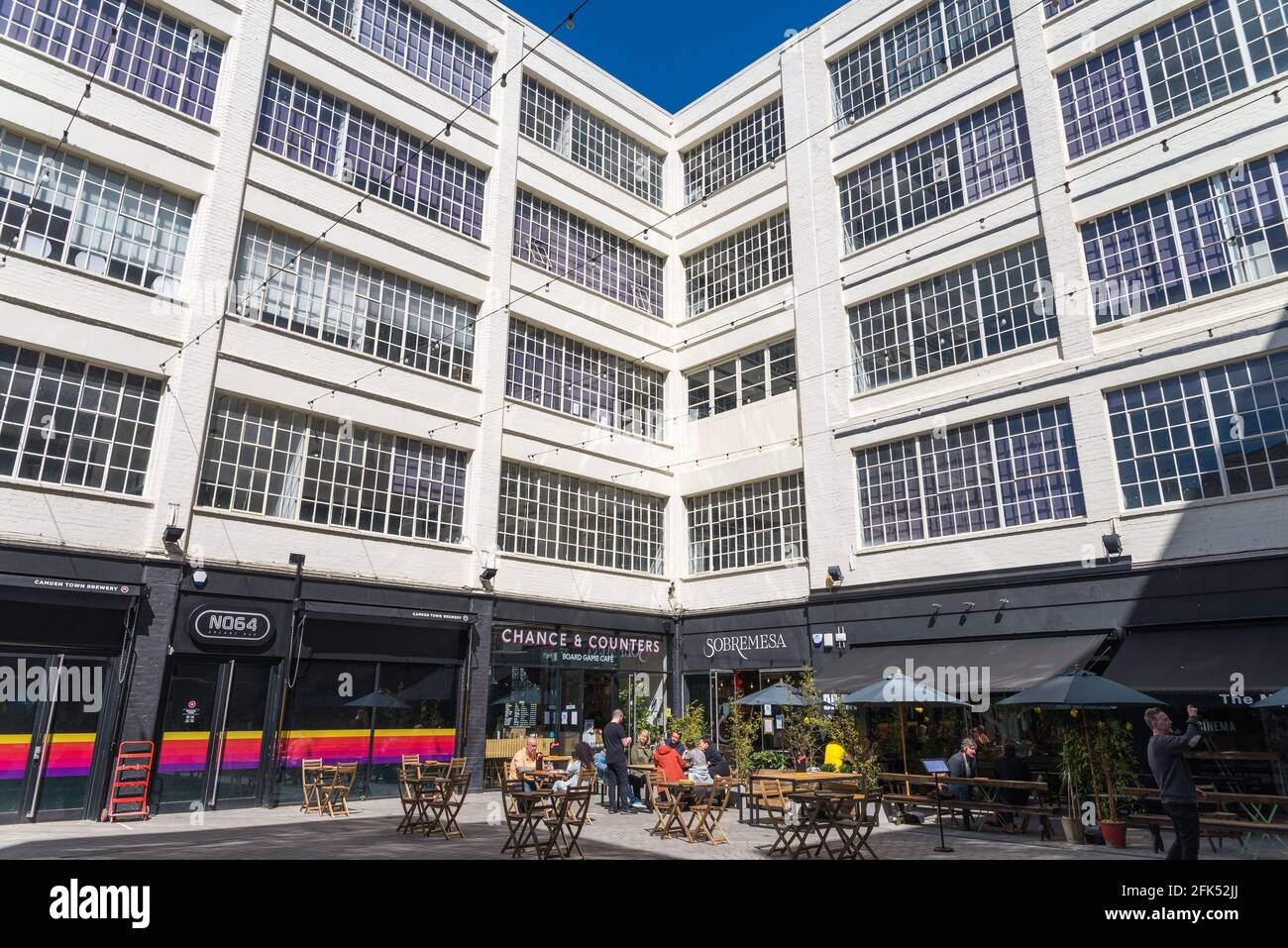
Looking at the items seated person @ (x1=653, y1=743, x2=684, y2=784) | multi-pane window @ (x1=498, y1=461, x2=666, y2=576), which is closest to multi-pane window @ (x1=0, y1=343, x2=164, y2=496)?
multi-pane window @ (x1=498, y1=461, x2=666, y2=576)

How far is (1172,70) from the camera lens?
16.8m

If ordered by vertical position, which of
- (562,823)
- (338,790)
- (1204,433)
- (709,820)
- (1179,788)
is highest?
(1204,433)

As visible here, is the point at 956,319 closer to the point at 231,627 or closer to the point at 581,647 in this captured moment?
the point at 581,647

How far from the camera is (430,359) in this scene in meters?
20.4

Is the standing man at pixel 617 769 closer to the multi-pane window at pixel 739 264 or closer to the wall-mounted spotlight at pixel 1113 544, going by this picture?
the wall-mounted spotlight at pixel 1113 544

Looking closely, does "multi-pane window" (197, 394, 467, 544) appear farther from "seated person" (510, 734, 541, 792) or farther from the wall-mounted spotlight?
the wall-mounted spotlight

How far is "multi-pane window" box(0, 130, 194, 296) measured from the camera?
14727 millimetres

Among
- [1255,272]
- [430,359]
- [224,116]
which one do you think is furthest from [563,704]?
[1255,272]

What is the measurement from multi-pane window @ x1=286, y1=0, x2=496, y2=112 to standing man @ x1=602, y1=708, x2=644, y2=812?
56.5ft

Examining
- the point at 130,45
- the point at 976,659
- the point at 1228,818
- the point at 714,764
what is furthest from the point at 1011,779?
the point at 130,45

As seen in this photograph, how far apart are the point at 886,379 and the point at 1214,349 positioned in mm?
7026

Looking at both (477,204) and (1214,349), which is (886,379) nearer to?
(1214,349)

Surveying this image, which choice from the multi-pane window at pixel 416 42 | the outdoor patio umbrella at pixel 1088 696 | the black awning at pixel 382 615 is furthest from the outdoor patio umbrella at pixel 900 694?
the multi-pane window at pixel 416 42

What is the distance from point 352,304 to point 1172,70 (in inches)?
730
